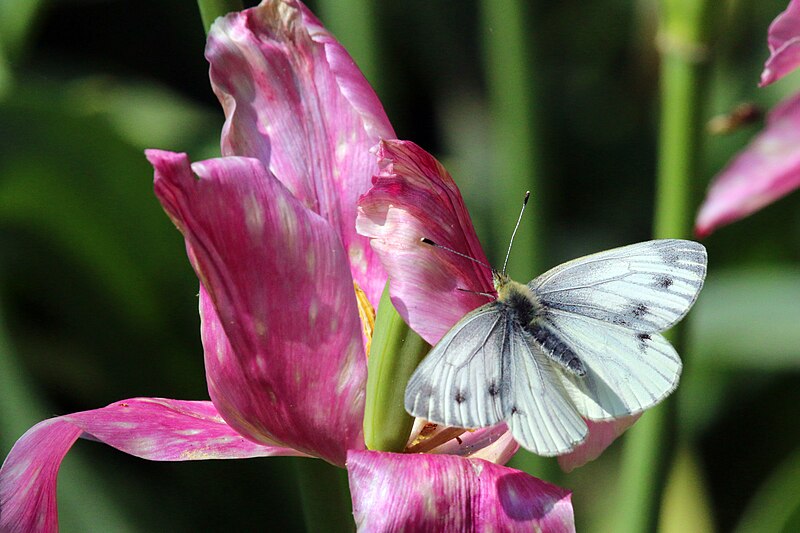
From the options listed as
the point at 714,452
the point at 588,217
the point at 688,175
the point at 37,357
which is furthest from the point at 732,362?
the point at 37,357

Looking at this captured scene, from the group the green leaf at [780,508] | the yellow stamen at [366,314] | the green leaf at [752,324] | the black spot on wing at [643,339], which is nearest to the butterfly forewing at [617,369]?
the black spot on wing at [643,339]

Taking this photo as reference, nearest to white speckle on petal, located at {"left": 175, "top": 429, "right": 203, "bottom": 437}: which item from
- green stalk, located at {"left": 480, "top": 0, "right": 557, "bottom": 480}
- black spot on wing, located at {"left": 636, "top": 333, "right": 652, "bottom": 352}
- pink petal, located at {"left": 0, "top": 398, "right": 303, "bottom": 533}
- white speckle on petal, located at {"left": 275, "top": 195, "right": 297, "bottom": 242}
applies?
pink petal, located at {"left": 0, "top": 398, "right": 303, "bottom": 533}

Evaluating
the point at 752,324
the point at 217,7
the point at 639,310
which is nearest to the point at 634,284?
the point at 639,310

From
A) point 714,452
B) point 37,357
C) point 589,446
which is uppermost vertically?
point 589,446

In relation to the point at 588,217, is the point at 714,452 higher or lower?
lower

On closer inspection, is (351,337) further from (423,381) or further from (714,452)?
(714,452)

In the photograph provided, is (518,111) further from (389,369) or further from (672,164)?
(389,369)

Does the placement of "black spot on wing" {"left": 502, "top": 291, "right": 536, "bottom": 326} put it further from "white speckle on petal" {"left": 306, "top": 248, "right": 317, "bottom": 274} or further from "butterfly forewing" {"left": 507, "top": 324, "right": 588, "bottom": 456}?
"white speckle on petal" {"left": 306, "top": 248, "right": 317, "bottom": 274}
